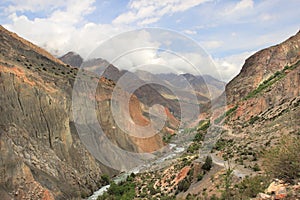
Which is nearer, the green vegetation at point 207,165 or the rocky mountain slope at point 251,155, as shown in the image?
the rocky mountain slope at point 251,155

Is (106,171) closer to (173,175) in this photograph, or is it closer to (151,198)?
(173,175)

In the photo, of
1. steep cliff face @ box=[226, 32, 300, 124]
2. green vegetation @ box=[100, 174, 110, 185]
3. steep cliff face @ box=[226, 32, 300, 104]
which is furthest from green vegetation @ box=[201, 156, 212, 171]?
steep cliff face @ box=[226, 32, 300, 104]

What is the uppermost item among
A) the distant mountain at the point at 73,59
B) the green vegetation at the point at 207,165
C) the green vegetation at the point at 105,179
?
the distant mountain at the point at 73,59

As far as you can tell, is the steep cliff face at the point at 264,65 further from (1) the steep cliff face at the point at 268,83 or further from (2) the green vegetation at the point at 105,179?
(2) the green vegetation at the point at 105,179

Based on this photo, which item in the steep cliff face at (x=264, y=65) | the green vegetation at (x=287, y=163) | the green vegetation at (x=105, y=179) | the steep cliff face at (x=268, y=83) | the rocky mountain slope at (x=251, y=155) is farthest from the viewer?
the steep cliff face at (x=264, y=65)

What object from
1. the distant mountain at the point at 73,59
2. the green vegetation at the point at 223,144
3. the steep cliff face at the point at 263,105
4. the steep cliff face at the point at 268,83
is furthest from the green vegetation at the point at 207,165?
the distant mountain at the point at 73,59

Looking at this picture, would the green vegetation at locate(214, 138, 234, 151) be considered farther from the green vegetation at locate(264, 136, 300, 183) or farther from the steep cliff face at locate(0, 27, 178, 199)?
the green vegetation at locate(264, 136, 300, 183)

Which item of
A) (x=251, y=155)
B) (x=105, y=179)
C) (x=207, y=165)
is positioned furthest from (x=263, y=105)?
(x=207, y=165)

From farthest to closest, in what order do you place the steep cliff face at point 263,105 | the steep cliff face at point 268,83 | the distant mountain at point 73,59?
the distant mountain at point 73,59 → the steep cliff face at point 268,83 → the steep cliff face at point 263,105
